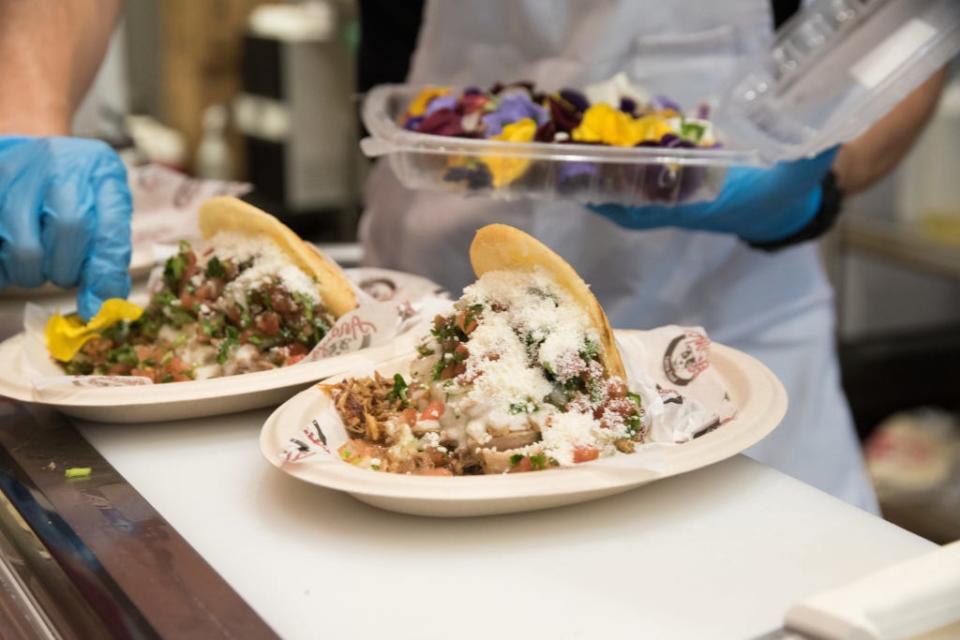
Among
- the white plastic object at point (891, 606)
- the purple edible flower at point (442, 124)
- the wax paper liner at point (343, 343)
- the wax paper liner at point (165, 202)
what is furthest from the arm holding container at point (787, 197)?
the white plastic object at point (891, 606)

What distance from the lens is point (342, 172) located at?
5.07 meters

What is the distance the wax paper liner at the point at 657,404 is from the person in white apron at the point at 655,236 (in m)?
0.71

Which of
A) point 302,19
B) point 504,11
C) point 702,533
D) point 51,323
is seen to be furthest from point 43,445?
point 302,19

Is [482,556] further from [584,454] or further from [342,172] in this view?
[342,172]

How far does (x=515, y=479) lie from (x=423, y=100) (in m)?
0.90

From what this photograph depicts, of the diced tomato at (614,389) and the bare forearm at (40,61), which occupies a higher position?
the bare forearm at (40,61)

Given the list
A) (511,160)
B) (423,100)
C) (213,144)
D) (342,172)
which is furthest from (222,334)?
(213,144)

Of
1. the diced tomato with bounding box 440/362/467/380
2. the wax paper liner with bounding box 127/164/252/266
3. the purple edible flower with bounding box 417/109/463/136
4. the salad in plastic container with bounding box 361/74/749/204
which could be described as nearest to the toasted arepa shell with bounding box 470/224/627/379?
the diced tomato with bounding box 440/362/467/380

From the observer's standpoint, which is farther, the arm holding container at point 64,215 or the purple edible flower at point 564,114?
the purple edible flower at point 564,114

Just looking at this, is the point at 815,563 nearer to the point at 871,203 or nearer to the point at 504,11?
the point at 504,11

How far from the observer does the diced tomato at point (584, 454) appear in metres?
A: 0.98

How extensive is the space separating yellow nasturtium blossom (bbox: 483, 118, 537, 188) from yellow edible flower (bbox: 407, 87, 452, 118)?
0.17 m

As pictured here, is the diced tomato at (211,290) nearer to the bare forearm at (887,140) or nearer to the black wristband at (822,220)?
the black wristband at (822,220)

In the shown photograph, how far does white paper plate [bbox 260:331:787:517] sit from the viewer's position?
2.98 feet
